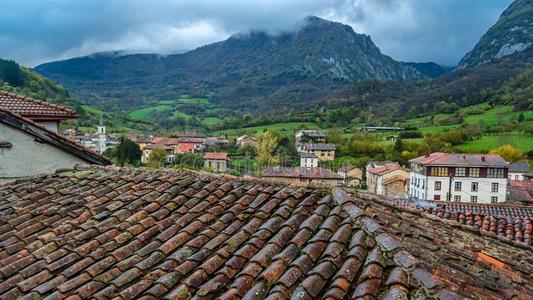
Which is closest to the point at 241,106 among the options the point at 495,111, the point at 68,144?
the point at 495,111

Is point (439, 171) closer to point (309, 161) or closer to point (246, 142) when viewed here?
point (309, 161)

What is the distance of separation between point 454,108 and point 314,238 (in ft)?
410

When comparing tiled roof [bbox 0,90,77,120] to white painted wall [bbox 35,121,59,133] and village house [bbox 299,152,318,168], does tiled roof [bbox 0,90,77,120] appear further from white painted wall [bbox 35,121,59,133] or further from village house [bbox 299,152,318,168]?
village house [bbox 299,152,318,168]

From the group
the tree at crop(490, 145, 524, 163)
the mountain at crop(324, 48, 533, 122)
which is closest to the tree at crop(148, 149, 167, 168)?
the tree at crop(490, 145, 524, 163)

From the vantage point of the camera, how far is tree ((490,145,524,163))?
218 ft

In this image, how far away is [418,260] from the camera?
131 inches

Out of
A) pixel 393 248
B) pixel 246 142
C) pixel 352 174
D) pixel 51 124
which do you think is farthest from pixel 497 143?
pixel 393 248

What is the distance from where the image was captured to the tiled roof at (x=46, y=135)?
379 inches

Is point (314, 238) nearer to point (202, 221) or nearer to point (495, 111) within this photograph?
point (202, 221)

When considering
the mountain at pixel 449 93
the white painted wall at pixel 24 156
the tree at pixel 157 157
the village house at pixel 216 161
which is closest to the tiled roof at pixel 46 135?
the white painted wall at pixel 24 156

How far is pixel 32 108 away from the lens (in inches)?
485

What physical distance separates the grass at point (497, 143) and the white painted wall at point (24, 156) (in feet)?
241

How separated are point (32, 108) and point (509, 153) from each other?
71629mm

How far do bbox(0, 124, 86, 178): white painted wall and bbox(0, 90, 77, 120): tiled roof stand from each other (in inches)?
72.0
